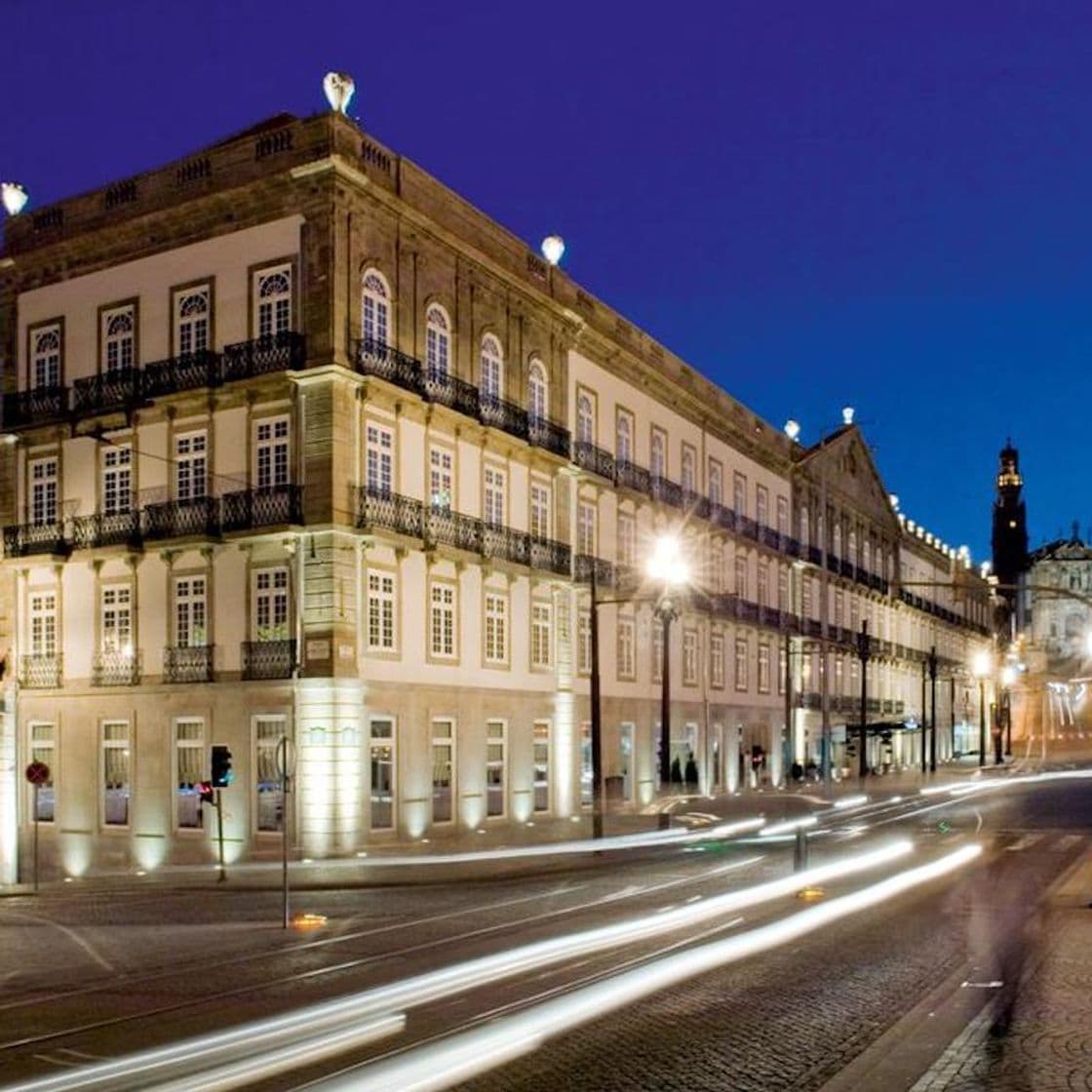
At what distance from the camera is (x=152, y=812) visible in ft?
124

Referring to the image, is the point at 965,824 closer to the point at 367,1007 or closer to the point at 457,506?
the point at 457,506

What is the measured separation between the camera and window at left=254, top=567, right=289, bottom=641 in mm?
36031

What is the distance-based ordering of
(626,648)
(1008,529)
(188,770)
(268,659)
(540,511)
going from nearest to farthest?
1. (268,659)
2. (188,770)
3. (540,511)
4. (626,648)
5. (1008,529)

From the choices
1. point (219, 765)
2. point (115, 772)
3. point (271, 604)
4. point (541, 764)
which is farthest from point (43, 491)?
point (541, 764)

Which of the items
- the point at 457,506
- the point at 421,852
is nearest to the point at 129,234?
the point at 457,506

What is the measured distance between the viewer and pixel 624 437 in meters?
52.4

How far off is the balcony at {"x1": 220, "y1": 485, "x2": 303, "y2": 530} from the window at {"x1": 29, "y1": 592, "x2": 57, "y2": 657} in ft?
22.8

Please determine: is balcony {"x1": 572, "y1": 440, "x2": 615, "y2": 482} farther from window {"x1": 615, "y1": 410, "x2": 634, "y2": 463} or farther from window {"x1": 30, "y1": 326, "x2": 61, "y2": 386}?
window {"x1": 30, "y1": 326, "x2": 61, "y2": 386}

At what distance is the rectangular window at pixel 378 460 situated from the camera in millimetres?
36531

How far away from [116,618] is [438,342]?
10976 millimetres

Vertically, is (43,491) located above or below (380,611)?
above

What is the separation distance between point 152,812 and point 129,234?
48.7 feet

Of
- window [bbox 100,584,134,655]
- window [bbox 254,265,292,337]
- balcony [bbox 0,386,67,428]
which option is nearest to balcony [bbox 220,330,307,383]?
window [bbox 254,265,292,337]

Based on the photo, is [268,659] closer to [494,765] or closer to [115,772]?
[115,772]
